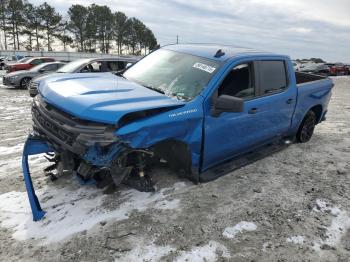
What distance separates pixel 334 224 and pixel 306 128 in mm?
3276

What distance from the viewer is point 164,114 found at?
12.3ft

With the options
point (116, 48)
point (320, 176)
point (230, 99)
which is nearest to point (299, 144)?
point (320, 176)

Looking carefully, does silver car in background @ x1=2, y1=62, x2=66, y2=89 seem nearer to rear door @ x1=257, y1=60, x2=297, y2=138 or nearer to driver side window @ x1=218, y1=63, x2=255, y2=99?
rear door @ x1=257, y1=60, x2=297, y2=138

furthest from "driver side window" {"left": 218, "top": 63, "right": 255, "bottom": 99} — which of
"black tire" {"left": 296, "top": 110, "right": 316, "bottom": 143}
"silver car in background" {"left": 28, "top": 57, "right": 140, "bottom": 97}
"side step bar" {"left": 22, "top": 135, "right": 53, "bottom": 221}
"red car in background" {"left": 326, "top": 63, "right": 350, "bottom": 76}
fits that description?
"red car in background" {"left": 326, "top": 63, "right": 350, "bottom": 76}

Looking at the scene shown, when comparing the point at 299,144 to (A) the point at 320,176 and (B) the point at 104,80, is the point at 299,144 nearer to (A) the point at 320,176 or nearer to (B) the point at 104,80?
(A) the point at 320,176

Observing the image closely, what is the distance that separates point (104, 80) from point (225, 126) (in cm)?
163

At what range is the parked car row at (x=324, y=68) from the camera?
107 ft

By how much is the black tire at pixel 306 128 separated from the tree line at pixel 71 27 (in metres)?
56.1

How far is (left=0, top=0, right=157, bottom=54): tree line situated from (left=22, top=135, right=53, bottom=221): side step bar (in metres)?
56.9

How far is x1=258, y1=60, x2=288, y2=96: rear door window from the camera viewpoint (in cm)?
509

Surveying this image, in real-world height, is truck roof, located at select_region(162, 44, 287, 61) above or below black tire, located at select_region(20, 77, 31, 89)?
above

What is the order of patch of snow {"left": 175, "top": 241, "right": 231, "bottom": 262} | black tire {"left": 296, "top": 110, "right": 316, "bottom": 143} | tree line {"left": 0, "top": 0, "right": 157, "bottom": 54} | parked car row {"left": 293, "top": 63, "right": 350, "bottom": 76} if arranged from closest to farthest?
patch of snow {"left": 175, "top": 241, "right": 231, "bottom": 262} < black tire {"left": 296, "top": 110, "right": 316, "bottom": 143} < parked car row {"left": 293, "top": 63, "right": 350, "bottom": 76} < tree line {"left": 0, "top": 0, "right": 157, "bottom": 54}

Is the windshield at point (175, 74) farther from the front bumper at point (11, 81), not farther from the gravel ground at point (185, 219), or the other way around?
the front bumper at point (11, 81)

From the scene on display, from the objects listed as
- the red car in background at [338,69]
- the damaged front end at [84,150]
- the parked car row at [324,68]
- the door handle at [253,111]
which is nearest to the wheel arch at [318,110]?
the door handle at [253,111]
